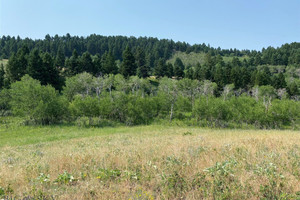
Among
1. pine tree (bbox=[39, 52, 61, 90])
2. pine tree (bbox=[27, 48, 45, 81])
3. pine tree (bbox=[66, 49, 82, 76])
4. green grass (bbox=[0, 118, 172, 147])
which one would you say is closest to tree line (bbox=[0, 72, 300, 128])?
green grass (bbox=[0, 118, 172, 147])

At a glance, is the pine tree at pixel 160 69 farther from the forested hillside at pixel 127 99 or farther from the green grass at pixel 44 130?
the green grass at pixel 44 130

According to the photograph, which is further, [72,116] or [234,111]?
[234,111]

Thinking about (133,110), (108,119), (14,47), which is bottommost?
(108,119)

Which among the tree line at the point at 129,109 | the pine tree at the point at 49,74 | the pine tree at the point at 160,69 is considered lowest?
the tree line at the point at 129,109

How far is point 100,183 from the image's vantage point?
5.43 metres

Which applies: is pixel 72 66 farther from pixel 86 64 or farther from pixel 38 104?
pixel 38 104

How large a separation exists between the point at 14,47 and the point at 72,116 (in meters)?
120

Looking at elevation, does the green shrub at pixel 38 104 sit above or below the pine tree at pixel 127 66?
below

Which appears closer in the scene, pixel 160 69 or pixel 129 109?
pixel 129 109

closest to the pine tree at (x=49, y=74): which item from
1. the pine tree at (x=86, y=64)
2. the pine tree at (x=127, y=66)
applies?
the pine tree at (x=86, y=64)

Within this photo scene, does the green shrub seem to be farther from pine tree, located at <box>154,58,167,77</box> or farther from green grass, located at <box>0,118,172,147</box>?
pine tree, located at <box>154,58,167,77</box>

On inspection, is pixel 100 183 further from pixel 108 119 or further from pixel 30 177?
pixel 108 119

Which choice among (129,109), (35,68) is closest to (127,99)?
(129,109)

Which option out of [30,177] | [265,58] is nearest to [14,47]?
[30,177]
